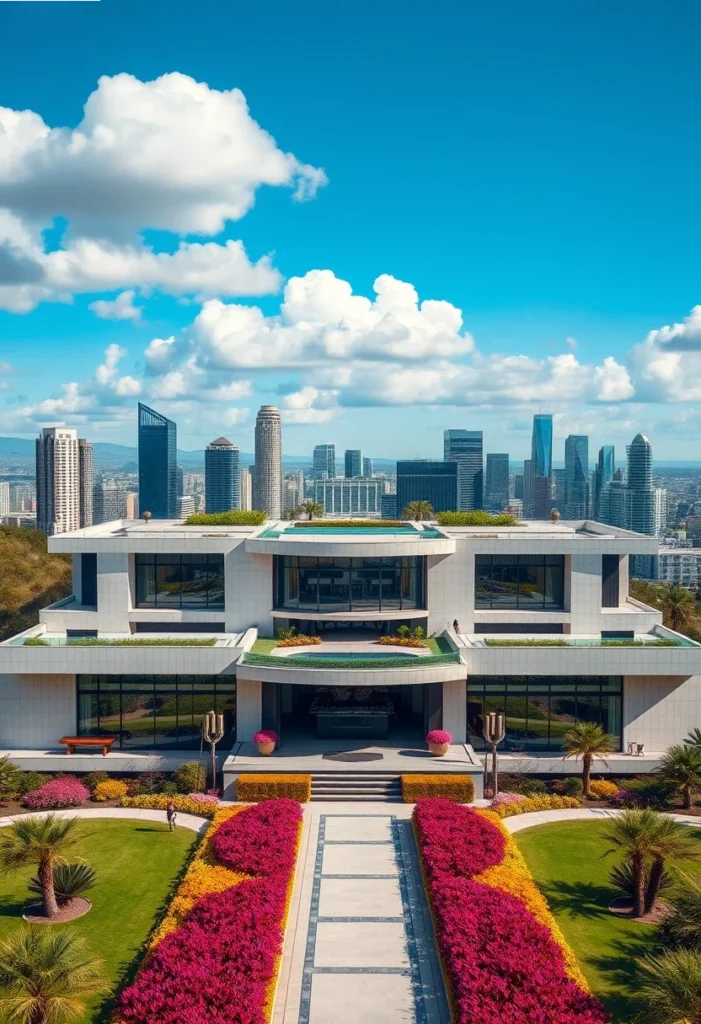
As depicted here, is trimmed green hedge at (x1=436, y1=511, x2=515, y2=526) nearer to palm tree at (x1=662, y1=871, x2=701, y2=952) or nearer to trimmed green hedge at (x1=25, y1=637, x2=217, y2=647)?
trimmed green hedge at (x1=25, y1=637, x2=217, y2=647)

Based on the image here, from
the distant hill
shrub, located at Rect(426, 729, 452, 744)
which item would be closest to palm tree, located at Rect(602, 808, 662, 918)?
shrub, located at Rect(426, 729, 452, 744)

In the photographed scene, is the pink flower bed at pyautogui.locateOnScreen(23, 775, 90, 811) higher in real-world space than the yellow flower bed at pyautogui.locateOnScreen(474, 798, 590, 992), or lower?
lower

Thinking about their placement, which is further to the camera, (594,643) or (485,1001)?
(594,643)

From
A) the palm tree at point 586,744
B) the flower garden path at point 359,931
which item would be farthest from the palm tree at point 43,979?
the palm tree at point 586,744

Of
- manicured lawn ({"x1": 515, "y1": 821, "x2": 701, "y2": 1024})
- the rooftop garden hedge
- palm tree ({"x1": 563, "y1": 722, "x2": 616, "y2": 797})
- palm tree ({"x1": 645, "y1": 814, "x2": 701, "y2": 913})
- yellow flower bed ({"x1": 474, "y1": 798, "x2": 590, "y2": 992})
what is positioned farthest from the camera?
the rooftop garden hedge

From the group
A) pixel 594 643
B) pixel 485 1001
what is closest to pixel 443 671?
pixel 594 643

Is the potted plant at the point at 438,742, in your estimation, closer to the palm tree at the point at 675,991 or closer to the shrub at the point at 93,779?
the shrub at the point at 93,779

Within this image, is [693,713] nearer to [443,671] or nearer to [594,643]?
[594,643]

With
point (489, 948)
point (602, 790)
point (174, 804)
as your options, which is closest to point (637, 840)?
point (489, 948)
